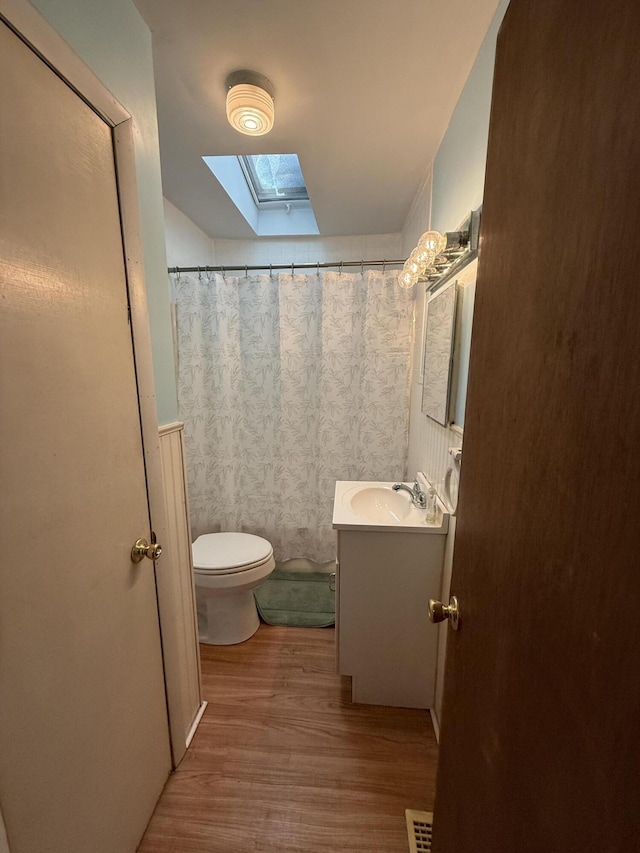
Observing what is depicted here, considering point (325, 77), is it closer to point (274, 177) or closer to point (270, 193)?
Result: point (274, 177)

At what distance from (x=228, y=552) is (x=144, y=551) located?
2.83ft

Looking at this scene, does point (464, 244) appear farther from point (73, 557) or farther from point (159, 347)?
point (73, 557)

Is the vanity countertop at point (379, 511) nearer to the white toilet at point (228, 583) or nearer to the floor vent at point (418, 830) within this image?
the white toilet at point (228, 583)

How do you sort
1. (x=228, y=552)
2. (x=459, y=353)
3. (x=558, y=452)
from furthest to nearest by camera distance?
1. (x=228, y=552)
2. (x=459, y=353)
3. (x=558, y=452)

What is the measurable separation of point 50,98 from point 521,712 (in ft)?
4.24

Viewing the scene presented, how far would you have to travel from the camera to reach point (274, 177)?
7.14 ft

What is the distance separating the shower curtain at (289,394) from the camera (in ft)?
6.58

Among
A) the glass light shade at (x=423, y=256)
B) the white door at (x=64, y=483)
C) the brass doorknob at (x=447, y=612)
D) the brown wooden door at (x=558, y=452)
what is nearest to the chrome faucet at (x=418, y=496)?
the brass doorknob at (x=447, y=612)

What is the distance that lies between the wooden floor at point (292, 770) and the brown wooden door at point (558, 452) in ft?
2.29

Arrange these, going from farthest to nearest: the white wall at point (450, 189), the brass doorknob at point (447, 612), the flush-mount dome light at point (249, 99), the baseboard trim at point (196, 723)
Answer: the baseboard trim at point (196, 723)
the flush-mount dome light at point (249, 99)
the white wall at point (450, 189)
the brass doorknob at point (447, 612)

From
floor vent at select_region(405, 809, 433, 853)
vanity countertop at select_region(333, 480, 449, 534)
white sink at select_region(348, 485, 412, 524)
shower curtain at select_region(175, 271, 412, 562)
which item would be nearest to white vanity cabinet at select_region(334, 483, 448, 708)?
vanity countertop at select_region(333, 480, 449, 534)

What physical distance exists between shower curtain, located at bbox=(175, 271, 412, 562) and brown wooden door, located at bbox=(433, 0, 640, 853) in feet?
4.69

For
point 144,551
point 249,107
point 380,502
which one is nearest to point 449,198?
point 249,107

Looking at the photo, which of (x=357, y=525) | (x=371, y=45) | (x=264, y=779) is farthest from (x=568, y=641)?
(x=371, y=45)
